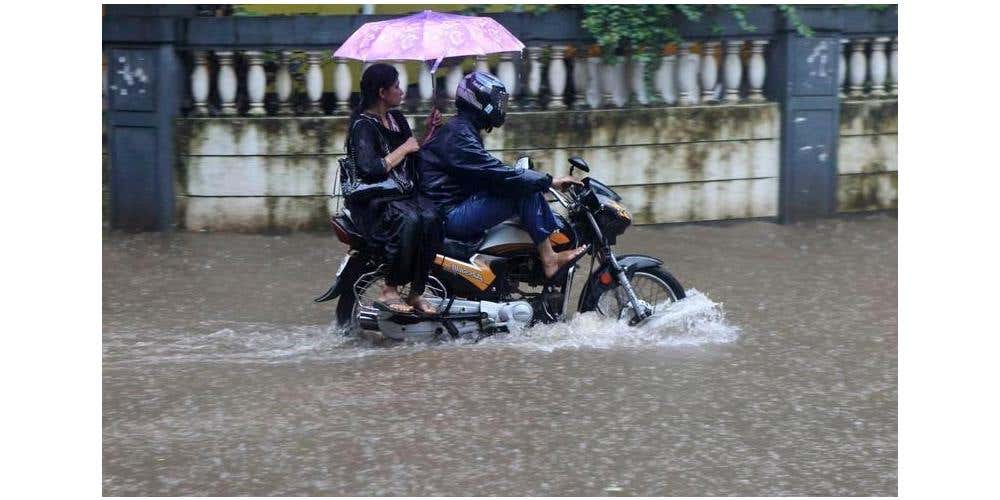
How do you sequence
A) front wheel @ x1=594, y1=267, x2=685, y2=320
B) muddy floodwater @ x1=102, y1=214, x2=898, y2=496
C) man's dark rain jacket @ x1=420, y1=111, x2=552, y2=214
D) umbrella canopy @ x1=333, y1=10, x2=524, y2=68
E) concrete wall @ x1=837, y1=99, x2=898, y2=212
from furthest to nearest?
concrete wall @ x1=837, y1=99, x2=898, y2=212 → front wheel @ x1=594, y1=267, x2=685, y2=320 → man's dark rain jacket @ x1=420, y1=111, x2=552, y2=214 → umbrella canopy @ x1=333, y1=10, x2=524, y2=68 → muddy floodwater @ x1=102, y1=214, x2=898, y2=496

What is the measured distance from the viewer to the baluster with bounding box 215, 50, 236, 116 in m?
9.68

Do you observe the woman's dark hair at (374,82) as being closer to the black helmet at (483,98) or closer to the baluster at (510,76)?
the black helmet at (483,98)

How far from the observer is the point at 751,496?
4.75 m

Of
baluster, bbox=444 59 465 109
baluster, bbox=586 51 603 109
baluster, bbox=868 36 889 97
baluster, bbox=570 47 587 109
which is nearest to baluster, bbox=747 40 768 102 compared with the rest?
baluster, bbox=868 36 889 97

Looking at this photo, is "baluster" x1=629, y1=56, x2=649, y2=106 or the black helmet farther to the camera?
"baluster" x1=629, y1=56, x2=649, y2=106

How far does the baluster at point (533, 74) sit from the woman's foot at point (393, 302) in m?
3.42

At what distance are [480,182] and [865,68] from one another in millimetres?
5228

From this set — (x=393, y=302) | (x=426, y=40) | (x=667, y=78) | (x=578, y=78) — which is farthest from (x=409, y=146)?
(x=667, y=78)

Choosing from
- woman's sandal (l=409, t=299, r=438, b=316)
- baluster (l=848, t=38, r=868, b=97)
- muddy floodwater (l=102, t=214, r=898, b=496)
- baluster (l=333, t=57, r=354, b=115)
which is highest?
baluster (l=848, t=38, r=868, b=97)

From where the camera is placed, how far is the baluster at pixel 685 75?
10.1m

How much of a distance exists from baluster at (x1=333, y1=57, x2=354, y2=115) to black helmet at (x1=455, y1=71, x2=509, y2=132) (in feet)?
10.0

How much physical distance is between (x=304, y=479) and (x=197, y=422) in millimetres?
928

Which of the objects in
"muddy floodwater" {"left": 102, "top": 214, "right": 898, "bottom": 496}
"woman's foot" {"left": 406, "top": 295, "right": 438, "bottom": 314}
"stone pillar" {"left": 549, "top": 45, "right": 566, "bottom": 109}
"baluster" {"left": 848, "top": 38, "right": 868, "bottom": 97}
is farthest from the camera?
"baluster" {"left": 848, "top": 38, "right": 868, "bottom": 97}

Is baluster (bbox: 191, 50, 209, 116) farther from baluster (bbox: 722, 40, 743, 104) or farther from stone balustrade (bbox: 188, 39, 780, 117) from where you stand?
baluster (bbox: 722, 40, 743, 104)
